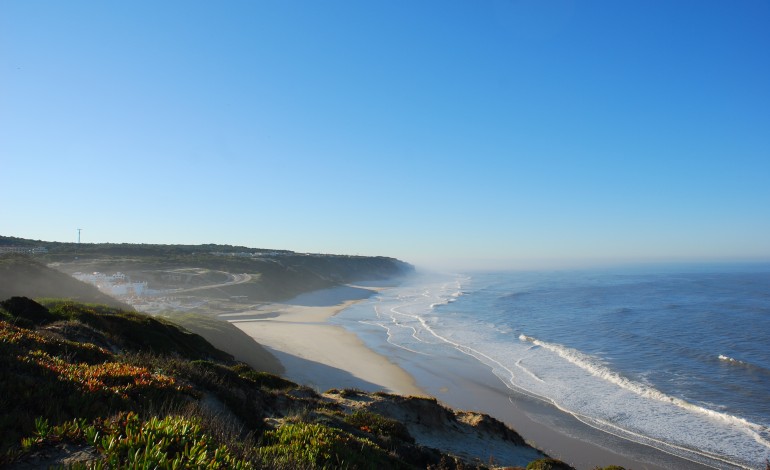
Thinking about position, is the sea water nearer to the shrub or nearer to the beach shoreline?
the beach shoreline

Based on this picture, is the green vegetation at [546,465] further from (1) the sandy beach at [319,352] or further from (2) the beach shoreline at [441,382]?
(1) the sandy beach at [319,352]

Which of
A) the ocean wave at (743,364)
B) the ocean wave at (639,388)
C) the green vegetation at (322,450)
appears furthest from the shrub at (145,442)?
the ocean wave at (743,364)

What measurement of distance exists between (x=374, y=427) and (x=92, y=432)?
7679mm

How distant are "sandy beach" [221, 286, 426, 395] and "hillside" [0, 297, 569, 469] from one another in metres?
5.86

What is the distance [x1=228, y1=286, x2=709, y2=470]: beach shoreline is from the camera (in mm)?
15594

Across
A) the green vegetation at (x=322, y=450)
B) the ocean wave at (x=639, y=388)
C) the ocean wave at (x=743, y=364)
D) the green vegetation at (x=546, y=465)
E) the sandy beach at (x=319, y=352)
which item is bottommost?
the sandy beach at (x=319, y=352)

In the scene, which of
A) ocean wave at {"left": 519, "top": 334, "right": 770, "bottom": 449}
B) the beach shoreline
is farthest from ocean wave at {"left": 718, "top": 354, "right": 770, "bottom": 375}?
the beach shoreline

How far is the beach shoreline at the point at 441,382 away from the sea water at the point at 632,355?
0.89m

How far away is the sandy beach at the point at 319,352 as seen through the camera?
23.5 m

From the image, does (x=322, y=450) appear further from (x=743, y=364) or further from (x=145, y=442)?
(x=743, y=364)

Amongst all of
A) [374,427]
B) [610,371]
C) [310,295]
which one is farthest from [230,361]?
[310,295]

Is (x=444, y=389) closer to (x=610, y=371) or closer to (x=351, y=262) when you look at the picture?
(x=610, y=371)

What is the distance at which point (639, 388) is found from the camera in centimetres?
2183

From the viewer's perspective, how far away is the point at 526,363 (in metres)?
27.5
